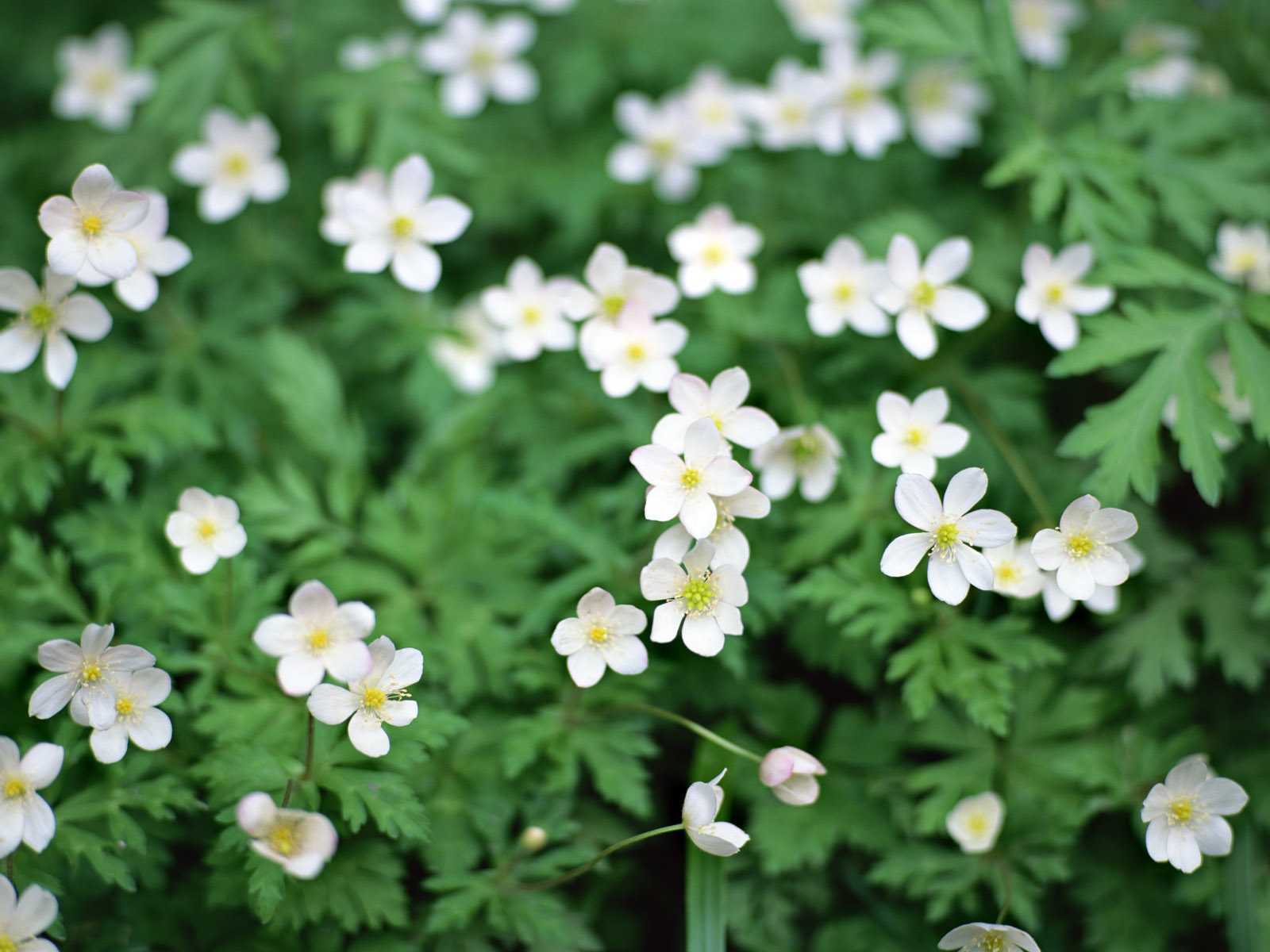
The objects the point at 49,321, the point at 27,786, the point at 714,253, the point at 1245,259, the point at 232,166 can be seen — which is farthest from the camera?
the point at 232,166

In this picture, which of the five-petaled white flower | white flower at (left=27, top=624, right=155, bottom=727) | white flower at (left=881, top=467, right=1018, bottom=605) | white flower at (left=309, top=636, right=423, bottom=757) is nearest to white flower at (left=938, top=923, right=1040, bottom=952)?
white flower at (left=881, top=467, right=1018, bottom=605)

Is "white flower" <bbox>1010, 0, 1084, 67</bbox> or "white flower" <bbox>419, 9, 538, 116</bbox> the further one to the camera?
"white flower" <bbox>1010, 0, 1084, 67</bbox>

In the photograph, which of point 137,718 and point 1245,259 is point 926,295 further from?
point 137,718

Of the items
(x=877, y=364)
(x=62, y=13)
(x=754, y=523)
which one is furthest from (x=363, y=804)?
(x=62, y=13)

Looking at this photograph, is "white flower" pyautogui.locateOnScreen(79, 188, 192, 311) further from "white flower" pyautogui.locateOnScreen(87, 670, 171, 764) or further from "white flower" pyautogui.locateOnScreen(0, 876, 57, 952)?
"white flower" pyautogui.locateOnScreen(0, 876, 57, 952)

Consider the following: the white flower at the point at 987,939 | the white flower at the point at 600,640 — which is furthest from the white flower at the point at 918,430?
A: the white flower at the point at 987,939

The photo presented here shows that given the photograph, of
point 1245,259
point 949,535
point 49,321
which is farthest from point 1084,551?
point 49,321

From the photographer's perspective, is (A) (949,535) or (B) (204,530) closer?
(A) (949,535)

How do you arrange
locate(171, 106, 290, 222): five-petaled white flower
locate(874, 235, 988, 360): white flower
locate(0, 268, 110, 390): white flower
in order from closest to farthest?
locate(0, 268, 110, 390): white flower
locate(874, 235, 988, 360): white flower
locate(171, 106, 290, 222): five-petaled white flower
